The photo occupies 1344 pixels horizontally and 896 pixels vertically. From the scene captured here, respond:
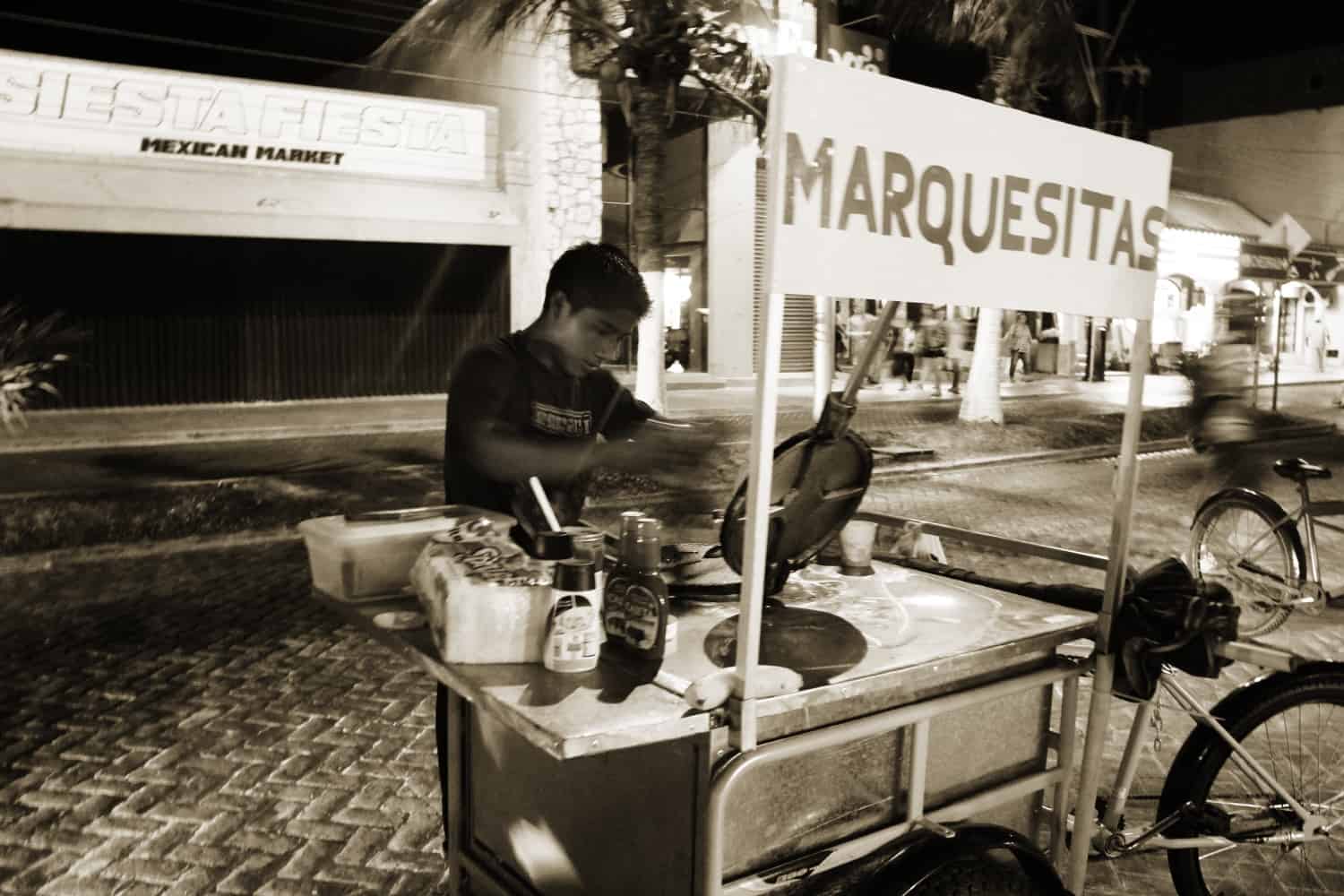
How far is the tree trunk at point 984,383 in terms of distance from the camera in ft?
50.2

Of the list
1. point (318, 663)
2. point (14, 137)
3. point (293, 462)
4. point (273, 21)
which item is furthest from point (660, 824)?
point (273, 21)

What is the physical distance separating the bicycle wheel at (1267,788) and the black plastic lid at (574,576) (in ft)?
6.30

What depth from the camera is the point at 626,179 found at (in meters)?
22.7

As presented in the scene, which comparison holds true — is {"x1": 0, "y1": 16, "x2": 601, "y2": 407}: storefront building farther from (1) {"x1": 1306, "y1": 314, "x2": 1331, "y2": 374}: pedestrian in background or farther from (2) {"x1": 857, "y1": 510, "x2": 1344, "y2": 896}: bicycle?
(1) {"x1": 1306, "y1": 314, "x2": 1331, "y2": 374}: pedestrian in background

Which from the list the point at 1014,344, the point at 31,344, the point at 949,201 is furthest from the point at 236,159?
the point at 1014,344

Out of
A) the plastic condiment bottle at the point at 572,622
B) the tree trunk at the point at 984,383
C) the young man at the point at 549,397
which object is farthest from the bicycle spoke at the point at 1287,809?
the tree trunk at the point at 984,383

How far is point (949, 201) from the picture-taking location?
1.98m

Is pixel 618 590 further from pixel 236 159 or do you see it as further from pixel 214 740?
pixel 236 159

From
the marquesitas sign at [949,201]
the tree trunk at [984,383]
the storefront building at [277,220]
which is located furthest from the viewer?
the tree trunk at [984,383]

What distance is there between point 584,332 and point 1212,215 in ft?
100

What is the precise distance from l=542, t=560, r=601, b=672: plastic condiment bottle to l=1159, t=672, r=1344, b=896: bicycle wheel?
6.14ft

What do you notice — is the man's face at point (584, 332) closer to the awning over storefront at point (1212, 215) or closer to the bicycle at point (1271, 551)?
the bicycle at point (1271, 551)

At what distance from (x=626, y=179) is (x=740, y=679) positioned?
21.9m

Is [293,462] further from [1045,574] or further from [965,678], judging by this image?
[965,678]
